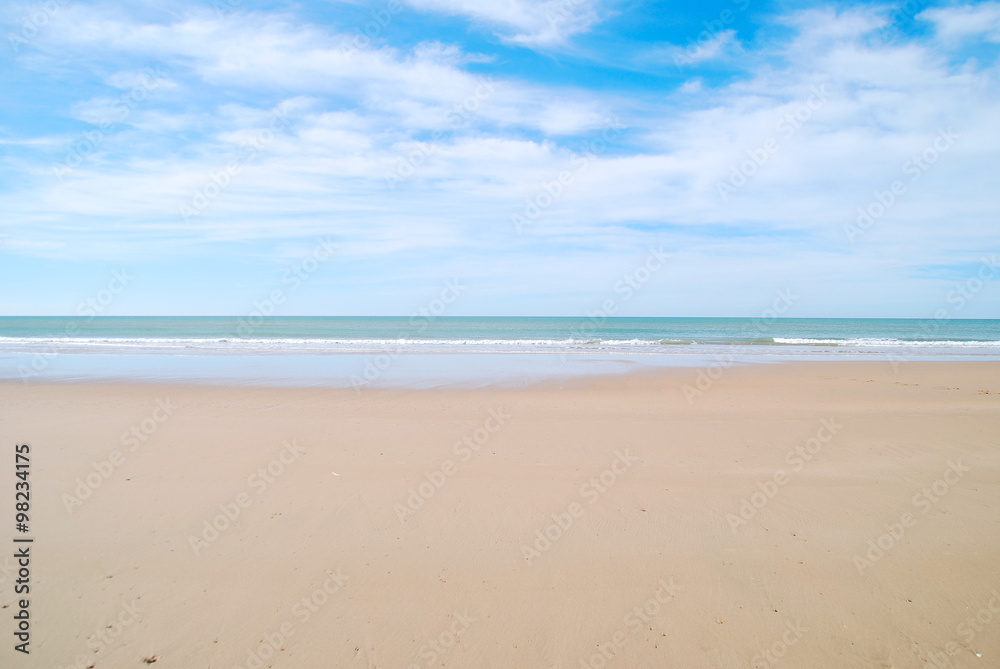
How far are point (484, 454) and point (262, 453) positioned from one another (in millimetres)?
2970

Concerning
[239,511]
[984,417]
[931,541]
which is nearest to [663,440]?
[931,541]

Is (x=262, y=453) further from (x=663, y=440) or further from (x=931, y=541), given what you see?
(x=931, y=541)

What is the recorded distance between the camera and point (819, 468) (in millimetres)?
6152
